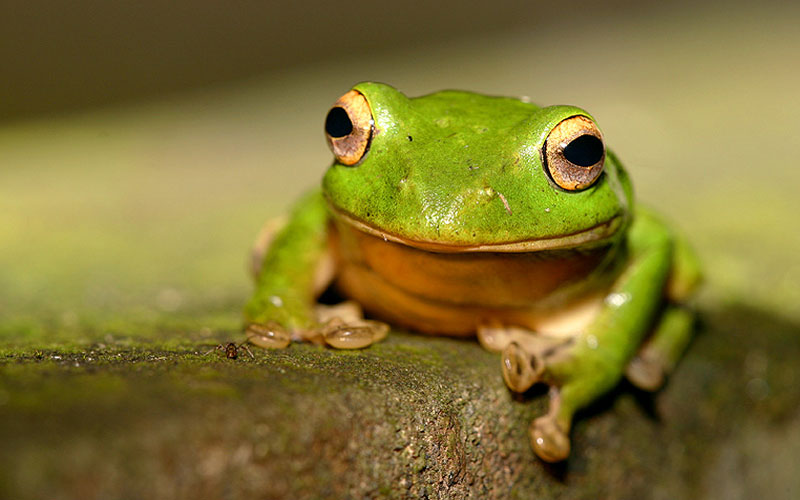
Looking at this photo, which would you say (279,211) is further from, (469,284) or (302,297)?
(469,284)

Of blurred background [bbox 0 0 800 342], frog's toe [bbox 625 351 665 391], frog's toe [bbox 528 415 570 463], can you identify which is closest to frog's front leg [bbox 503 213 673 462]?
frog's toe [bbox 528 415 570 463]

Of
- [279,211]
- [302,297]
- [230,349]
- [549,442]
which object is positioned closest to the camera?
[230,349]

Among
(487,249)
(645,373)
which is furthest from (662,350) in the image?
(487,249)

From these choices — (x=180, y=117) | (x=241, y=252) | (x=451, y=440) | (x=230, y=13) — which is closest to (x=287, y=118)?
Answer: (x=180, y=117)

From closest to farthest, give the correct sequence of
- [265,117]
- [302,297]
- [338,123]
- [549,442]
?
[549,442]
[338,123]
[302,297]
[265,117]

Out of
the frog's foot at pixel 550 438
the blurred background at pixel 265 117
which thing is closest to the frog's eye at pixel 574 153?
the frog's foot at pixel 550 438

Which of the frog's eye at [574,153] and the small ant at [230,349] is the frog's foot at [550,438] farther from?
the small ant at [230,349]
